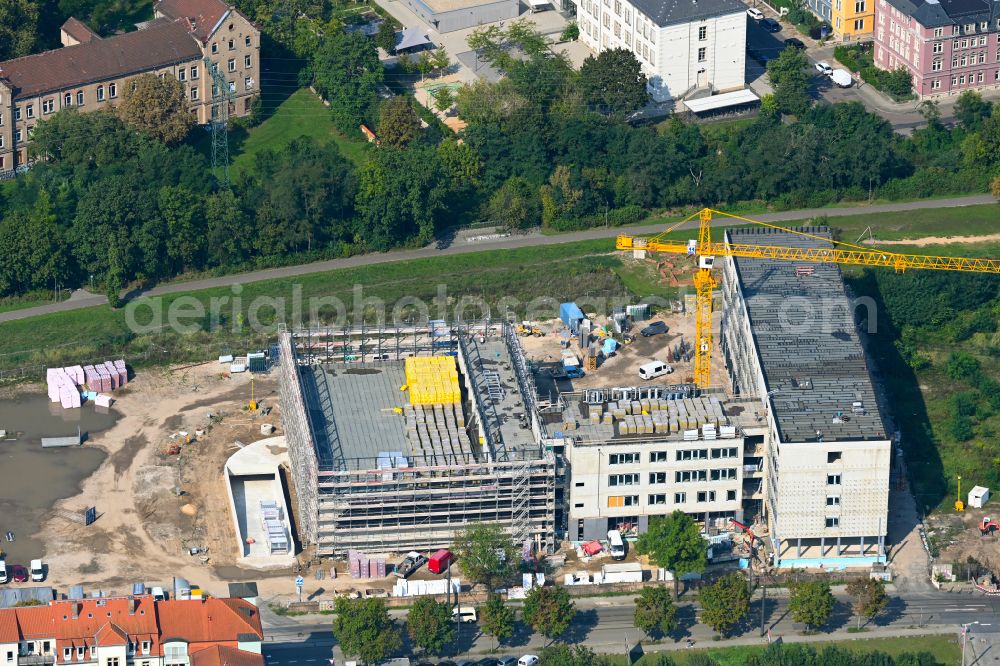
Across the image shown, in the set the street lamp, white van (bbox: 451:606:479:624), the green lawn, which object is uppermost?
white van (bbox: 451:606:479:624)

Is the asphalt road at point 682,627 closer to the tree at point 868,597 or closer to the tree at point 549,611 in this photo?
the tree at point 868,597

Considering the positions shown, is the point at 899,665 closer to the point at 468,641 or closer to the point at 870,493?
the point at 870,493

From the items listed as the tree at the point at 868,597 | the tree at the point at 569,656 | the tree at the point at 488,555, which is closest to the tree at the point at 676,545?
the tree at the point at 569,656

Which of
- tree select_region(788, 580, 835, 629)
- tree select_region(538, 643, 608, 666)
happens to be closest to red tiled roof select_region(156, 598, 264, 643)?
tree select_region(538, 643, 608, 666)

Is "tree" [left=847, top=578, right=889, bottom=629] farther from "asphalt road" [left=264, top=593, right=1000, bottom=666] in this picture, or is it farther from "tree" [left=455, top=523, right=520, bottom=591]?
"tree" [left=455, top=523, right=520, bottom=591]

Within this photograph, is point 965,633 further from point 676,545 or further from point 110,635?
point 110,635
